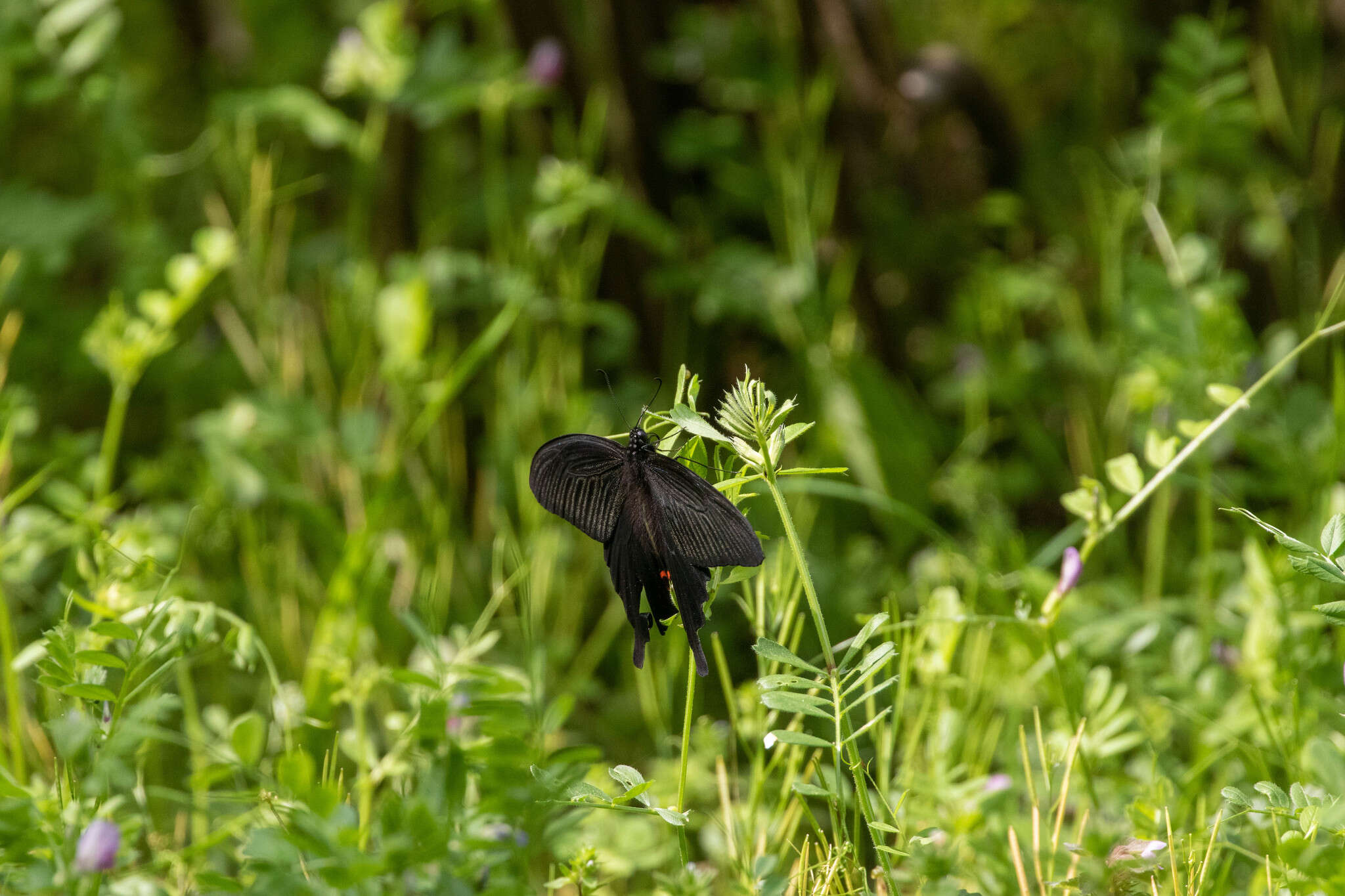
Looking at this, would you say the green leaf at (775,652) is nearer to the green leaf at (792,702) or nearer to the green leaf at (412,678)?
the green leaf at (792,702)

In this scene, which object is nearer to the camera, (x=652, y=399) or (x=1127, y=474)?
(x=1127, y=474)

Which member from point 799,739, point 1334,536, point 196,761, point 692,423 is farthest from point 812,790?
point 196,761

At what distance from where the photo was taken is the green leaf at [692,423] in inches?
24.8

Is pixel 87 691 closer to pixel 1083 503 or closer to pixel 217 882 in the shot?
pixel 217 882

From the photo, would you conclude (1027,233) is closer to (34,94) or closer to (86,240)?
(34,94)

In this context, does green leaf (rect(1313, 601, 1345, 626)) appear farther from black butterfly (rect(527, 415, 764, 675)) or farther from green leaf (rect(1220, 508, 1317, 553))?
black butterfly (rect(527, 415, 764, 675))

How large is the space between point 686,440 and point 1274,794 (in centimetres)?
47

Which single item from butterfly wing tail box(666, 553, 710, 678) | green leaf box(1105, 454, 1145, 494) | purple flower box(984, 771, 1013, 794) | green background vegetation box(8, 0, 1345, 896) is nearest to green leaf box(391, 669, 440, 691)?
green background vegetation box(8, 0, 1345, 896)

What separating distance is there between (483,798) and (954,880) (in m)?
0.41

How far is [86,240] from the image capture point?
227cm

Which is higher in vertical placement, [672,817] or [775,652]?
[775,652]

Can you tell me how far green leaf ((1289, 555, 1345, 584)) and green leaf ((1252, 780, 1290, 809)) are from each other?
0.14 m

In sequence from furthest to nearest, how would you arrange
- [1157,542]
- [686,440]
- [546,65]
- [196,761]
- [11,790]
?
[546,65] → [1157,542] → [196,761] → [686,440] → [11,790]

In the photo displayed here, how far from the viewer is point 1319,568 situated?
2.24ft
